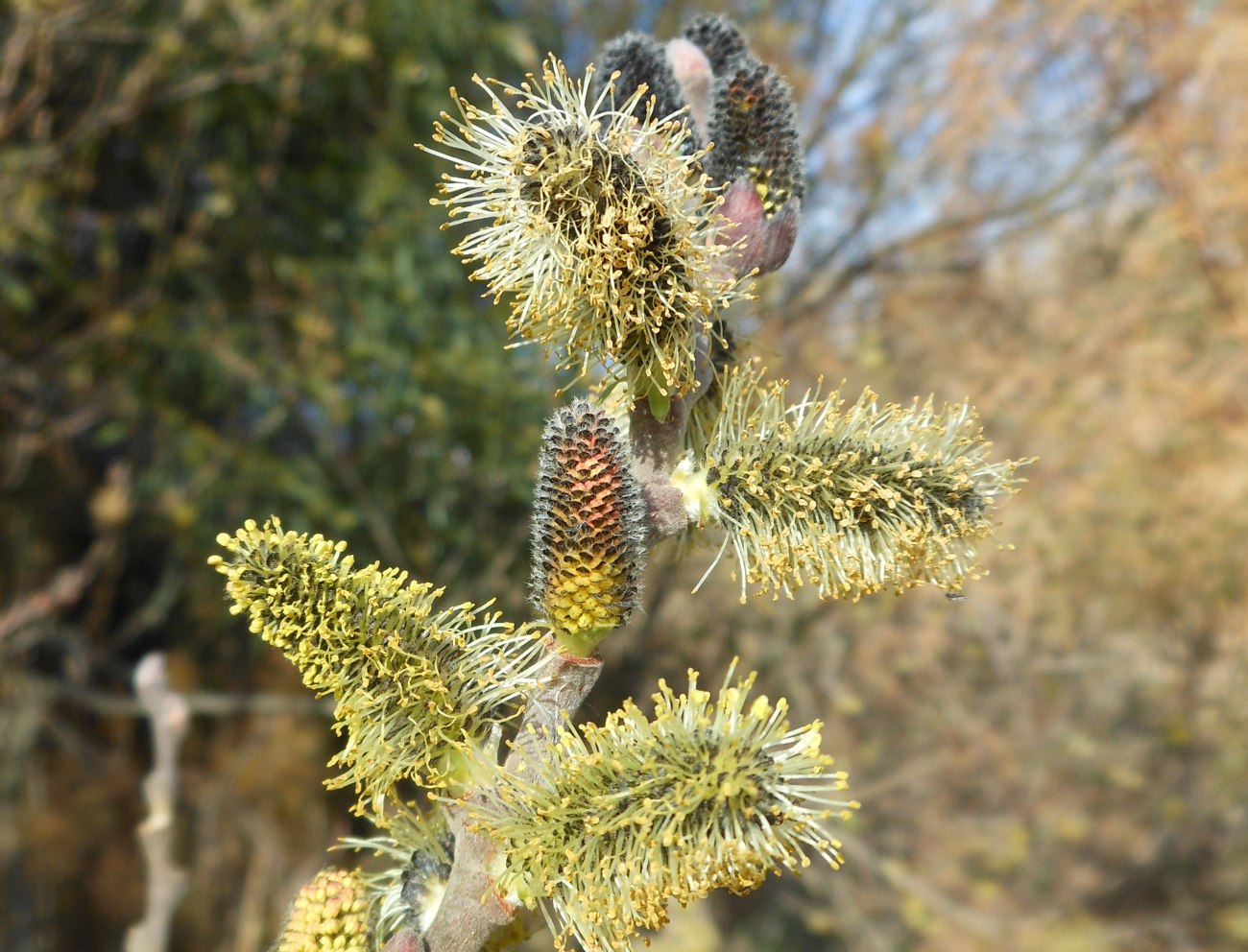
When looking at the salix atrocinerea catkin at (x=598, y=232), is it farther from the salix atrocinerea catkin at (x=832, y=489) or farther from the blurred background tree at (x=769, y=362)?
the blurred background tree at (x=769, y=362)

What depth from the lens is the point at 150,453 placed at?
3807mm

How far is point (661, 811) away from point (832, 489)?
41 centimetres

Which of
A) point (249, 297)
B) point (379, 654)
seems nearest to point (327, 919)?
point (379, 654)

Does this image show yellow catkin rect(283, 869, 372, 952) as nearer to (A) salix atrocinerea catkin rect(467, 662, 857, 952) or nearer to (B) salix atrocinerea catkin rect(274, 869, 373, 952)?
(B) salix atrocinerea catkin rect(274, 869, 373, 952)

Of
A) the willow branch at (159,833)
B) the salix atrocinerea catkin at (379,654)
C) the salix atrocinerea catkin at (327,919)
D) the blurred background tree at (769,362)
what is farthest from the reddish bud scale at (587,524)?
the blurred background tree at (769,362)

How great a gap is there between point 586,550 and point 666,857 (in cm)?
28

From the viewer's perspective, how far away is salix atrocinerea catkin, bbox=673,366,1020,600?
43.6 inches

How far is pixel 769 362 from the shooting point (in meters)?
3.31

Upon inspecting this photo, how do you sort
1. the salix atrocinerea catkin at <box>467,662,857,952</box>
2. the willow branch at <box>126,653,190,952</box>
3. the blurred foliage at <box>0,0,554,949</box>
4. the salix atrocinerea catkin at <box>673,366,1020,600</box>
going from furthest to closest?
the blurred foliage at <box>0,0,554,949</box>
the willow branch at <box>126,653,190,952</box>
the salix atrocinerea catkin at <box>673,366,1020,600</box>
the salix atrocinerea catkin at <box>467,662,857,952</box>

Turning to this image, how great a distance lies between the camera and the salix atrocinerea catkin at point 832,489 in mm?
1108

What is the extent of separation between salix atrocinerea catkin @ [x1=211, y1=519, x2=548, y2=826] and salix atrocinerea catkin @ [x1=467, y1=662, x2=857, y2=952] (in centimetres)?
9

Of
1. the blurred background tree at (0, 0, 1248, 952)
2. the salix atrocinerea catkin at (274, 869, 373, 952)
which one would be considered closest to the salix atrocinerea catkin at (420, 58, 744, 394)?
the salix atrocinerea catkin at (274, 869, 373, 952)

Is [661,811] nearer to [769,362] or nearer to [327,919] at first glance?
[327,919]

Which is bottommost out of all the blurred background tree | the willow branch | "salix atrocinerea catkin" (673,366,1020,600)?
the willow branch
